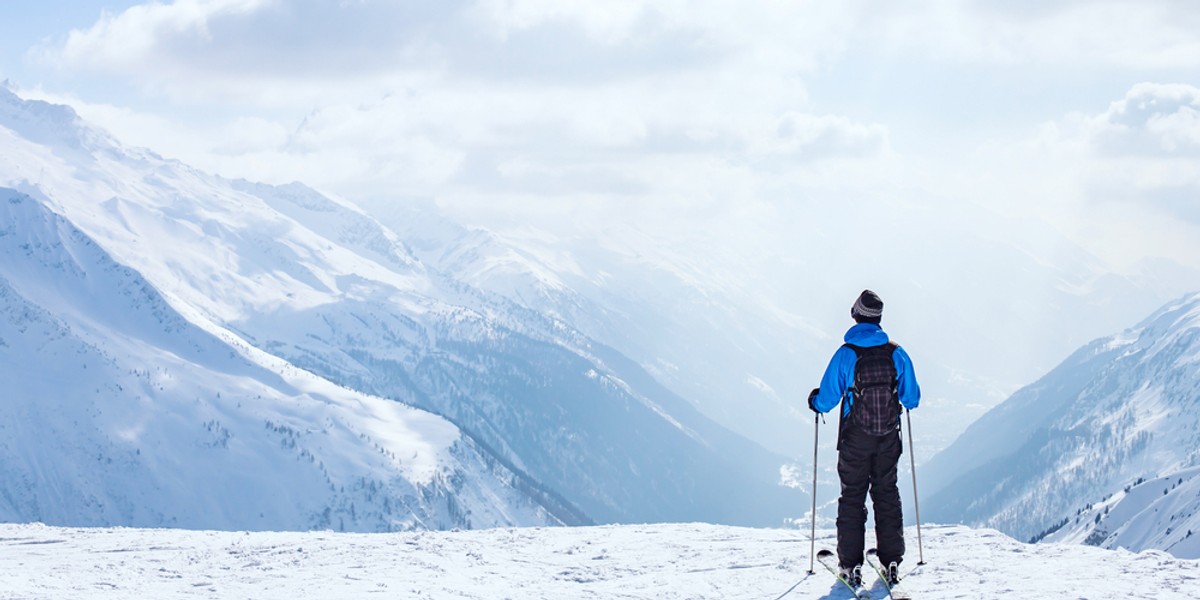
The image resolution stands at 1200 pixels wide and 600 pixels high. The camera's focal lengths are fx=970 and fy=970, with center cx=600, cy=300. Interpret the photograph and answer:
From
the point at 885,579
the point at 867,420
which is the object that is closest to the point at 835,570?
the point at 885,579

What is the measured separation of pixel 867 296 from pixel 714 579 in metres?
6.53

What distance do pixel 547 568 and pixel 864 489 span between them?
291 inches

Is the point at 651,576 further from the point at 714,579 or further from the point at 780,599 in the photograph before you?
the point at 780,599

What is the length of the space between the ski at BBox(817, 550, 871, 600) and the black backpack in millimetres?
2612

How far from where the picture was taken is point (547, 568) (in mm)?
20766

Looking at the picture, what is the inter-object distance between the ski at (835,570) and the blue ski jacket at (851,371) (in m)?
3.02

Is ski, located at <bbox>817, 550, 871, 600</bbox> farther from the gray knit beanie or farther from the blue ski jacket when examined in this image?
the gray knit beanie

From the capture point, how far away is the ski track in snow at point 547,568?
1727cm

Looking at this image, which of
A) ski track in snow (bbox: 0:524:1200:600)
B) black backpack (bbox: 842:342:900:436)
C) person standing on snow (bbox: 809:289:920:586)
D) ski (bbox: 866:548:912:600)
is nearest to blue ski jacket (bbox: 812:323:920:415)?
person standing on snow (bbox: 809:289:920:586)

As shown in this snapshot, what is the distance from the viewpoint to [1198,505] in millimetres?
187125

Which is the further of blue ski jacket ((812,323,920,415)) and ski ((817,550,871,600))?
blue ski jacket ((812,323,920,415))

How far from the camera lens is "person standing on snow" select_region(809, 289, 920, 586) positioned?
1634 cm

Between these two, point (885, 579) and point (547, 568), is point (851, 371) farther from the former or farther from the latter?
point (547, 568)

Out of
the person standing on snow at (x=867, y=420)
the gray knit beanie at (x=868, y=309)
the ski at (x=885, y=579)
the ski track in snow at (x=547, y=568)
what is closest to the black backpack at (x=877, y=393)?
the person standing on snow at (x=867, y=420)
